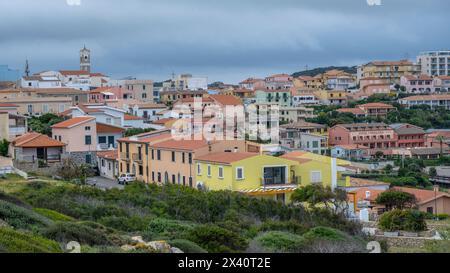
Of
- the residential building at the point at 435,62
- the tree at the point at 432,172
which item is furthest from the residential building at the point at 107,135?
the residential building at the point at 435,62

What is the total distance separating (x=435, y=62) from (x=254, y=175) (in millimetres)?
63366

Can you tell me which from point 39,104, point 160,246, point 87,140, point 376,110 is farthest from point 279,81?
point 160,246

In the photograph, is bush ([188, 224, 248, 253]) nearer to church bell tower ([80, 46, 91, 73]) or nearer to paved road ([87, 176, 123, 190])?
paved road ([87, 176, 123, 190])

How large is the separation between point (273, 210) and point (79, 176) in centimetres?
968

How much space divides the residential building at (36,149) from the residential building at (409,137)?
26.6 metres

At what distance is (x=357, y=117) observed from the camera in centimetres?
5294

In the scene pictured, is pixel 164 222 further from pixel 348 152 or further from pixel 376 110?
pixel 376 110

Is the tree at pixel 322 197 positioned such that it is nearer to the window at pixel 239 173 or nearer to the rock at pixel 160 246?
the window at pixel 239 173

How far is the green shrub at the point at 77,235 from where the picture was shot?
8070 mm

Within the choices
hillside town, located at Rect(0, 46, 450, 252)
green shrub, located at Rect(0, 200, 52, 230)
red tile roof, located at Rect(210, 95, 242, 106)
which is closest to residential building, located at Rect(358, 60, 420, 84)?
hillside town, located at Rect(0, 46, 450, 252)

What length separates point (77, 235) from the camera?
26.8ft

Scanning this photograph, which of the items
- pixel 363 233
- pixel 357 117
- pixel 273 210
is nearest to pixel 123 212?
pixel 273 210

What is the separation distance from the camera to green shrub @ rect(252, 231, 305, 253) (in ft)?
27.8
